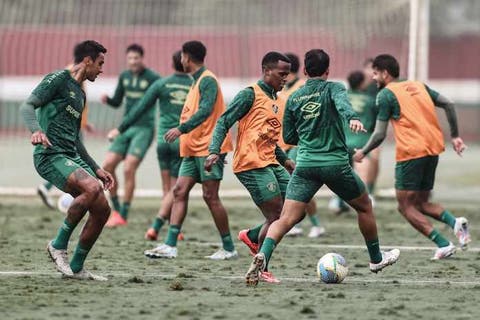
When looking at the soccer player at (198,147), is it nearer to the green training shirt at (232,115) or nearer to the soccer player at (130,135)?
the green training shirt at (232,115)

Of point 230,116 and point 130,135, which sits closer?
point 230,116

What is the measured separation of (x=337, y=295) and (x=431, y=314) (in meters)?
1.16

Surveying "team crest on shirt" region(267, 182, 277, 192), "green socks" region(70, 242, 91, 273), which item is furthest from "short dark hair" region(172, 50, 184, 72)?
"green socks" region(70, 242, 91, 273)

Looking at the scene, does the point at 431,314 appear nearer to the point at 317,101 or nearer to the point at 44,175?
the point at 317,101

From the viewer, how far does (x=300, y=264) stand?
13.4 metres

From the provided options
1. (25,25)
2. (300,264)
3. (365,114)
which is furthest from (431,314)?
(25,25)

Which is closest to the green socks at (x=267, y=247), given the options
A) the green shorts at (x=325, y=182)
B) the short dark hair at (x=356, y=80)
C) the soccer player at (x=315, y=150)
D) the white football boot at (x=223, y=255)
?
the soccer player at (x=315, y=150)

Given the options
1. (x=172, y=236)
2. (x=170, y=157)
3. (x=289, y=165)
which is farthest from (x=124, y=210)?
(x=289, y=165)

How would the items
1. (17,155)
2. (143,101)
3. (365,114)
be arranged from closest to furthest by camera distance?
1. (143,101)
2. (365,114)
3. (17,155)

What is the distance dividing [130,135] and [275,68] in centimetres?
616

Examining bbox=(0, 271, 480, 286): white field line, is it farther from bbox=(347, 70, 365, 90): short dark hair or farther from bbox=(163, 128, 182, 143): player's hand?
bbox=(347, 70, 365, 90): short dark hair

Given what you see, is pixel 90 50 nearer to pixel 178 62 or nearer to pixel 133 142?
pixel 178 62

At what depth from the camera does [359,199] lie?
1168 cm

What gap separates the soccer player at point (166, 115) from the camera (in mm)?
15758
